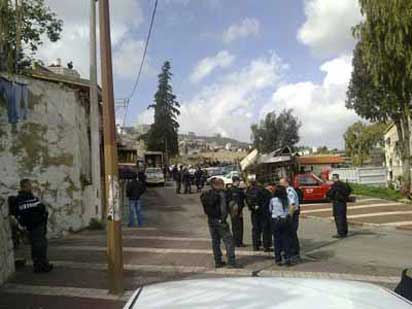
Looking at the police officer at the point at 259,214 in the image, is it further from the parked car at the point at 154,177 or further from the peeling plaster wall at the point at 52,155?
the parked car at the point at 154,177

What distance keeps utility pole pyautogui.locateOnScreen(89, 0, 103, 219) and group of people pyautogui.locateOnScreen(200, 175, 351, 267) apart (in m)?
5.50

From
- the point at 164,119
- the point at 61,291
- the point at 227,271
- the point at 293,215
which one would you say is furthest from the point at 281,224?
the point at 164,119

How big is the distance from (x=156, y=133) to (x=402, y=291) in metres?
84.6

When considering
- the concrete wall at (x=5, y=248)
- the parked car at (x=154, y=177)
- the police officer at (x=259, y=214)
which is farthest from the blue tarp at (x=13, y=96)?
the parked car at (x=154, y=177)

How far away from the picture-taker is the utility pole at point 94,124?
18859mm

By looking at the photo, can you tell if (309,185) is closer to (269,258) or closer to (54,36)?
(54,36)

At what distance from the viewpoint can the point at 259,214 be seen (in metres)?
14.2

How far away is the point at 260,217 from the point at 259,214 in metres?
0.12

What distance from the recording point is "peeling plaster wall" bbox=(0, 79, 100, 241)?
1489 centimetres

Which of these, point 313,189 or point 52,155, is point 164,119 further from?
point 52,155

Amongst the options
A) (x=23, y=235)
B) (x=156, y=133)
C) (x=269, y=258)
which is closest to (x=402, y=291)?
(x=269, y=258)

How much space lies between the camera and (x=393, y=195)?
3231cm

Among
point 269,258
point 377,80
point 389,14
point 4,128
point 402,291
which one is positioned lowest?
point 269,258

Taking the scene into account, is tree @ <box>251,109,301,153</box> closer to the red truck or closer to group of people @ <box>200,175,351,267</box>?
the red truck
